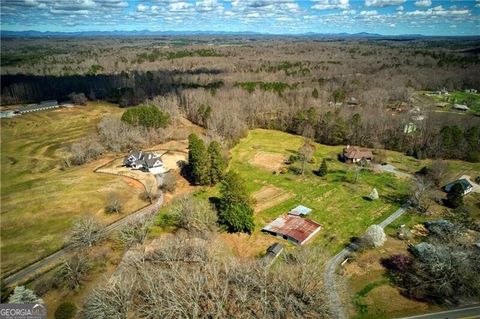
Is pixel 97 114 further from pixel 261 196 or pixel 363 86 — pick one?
pixel 363 86

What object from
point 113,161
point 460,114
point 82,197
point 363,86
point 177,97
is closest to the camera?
point 82,197

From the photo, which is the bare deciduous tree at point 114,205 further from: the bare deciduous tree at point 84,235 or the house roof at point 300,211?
the house roof at point 300,211

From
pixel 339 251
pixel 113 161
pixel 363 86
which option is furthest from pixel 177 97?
pixel 339 251

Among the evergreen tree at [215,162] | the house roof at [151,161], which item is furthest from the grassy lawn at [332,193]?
the house roof at [151,161]

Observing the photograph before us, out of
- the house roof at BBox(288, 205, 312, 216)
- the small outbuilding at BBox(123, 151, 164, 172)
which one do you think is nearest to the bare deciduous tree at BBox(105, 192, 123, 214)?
the small outbuilding at BBox(123, 151, 164, 172)

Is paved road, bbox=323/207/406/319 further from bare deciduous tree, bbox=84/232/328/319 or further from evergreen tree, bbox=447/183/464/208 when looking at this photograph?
evergreen tree, bbox=447/183/464/208

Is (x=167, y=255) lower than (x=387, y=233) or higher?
higher
